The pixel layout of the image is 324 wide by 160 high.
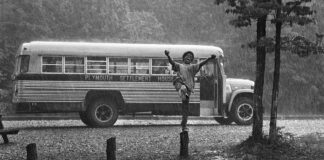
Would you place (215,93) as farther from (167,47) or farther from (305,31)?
(305,31)

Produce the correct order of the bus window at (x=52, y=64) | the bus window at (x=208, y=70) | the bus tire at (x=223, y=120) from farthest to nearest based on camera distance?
the bus tire at (x=223, y=120) < the bus window at (x=208, y=70) < the bus window at (x=52, y=64)

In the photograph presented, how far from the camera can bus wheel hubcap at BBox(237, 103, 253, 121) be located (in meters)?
21.3

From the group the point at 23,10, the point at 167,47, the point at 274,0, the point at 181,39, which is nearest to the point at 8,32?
the point at 23,10

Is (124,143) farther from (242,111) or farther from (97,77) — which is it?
(242,111)

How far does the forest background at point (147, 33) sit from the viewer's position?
35656 millimetres

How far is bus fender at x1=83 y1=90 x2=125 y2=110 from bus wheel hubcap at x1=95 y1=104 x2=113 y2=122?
1.05ft

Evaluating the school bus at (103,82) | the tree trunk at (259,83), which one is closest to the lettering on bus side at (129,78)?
the school bus at (103,82)

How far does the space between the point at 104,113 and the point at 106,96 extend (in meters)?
0.56

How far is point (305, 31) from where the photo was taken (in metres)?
40.9

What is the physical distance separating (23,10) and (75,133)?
20256 mm

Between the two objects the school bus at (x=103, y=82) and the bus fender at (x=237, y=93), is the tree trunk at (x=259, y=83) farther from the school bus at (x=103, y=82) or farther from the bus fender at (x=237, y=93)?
the bus fender at (x=237, y=93)

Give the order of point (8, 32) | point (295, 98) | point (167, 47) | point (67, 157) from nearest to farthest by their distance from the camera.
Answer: point (67, 157) → point (167, 47) → point (8, 32) → point (295, 98)

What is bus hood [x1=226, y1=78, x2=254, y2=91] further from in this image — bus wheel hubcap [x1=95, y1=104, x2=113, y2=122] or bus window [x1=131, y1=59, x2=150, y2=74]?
bus wheel hubcap [x1=95, y1=104, x2=113, y2=122]

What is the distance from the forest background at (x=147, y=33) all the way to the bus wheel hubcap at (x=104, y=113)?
14.1m
